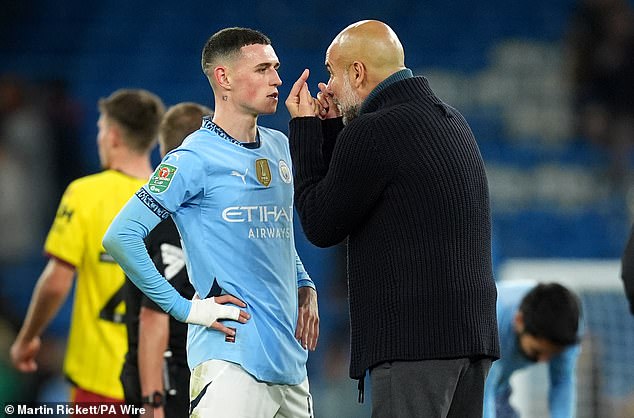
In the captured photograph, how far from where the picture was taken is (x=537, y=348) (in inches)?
189

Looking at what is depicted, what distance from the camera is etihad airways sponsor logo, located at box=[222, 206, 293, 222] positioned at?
3461mm

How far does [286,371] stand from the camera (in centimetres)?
348

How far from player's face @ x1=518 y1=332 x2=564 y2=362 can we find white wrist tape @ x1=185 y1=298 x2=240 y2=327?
1850mm

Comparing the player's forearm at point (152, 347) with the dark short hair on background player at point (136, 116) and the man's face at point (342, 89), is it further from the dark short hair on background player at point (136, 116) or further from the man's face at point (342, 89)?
the man's face at point (342, 89)

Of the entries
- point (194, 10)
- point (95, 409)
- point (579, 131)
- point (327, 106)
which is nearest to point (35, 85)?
point (194, 10)

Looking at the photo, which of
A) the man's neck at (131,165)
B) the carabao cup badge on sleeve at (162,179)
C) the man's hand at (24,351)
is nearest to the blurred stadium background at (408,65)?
the man's hand at (24,351)

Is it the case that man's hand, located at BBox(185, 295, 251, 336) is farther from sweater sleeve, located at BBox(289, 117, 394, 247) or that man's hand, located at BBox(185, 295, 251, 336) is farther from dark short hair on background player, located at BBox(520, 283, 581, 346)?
dark short hair on background player, located at BBox(520, 283, 581, 346)

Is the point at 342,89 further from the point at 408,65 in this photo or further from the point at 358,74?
the point at 408,65

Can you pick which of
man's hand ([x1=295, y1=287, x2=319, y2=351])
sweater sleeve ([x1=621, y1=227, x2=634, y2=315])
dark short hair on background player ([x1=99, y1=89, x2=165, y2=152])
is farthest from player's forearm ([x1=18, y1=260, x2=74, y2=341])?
sweater sleeve ([x1=621, y1=227, x2=634, y2=315])

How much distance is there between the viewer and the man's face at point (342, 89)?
142 inches

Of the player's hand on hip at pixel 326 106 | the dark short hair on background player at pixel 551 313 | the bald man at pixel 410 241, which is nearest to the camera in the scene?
the bald man at pixel 410 241

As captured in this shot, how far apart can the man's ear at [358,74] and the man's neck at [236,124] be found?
14.1 inches

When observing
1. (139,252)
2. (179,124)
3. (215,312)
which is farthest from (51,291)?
(215,312)

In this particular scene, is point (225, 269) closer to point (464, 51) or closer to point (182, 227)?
point (182, 227)
